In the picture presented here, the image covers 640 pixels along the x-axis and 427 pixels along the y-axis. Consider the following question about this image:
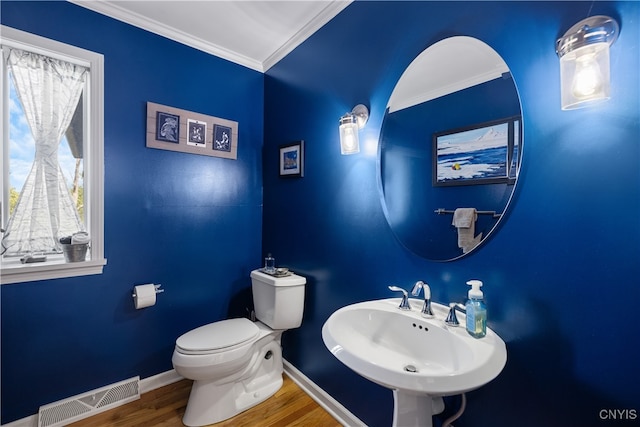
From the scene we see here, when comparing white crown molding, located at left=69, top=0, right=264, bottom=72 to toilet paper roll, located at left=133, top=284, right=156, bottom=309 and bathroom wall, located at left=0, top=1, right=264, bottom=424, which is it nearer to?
bathroom wall, located at left=0, top=1, right=264, bottom=424

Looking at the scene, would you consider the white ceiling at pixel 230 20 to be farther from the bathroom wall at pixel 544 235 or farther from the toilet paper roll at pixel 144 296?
the toilet paper roll at pixel 144 296

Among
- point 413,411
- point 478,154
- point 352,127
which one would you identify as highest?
point 352,127

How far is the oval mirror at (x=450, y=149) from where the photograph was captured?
96cm

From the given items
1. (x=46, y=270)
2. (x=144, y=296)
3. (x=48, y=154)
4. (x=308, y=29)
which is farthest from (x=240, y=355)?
(x=308, y=29)

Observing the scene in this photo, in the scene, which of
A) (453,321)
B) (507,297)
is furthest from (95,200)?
(507,297)

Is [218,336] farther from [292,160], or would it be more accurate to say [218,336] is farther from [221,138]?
[221,138]

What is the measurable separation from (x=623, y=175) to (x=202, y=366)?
1.86 metres

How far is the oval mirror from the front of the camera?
3.17 ft

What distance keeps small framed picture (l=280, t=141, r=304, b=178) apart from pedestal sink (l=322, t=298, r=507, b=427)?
42.4 inches

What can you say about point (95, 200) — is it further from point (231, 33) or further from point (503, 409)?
point (503, 409)

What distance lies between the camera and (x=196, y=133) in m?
1.99

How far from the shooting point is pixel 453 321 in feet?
3.25

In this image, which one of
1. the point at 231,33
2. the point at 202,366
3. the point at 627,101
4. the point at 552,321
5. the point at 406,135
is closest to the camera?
the point at 627,101

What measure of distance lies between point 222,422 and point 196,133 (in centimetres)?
187
